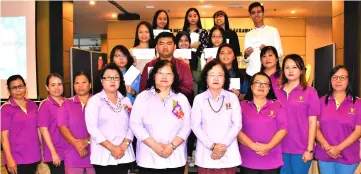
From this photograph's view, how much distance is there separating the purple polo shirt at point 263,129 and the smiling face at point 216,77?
0.99 ft

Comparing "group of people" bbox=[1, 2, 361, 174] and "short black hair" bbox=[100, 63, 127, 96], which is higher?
"short black hair" bbox=[100, 63, 127, 96]

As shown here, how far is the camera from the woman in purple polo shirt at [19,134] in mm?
3189

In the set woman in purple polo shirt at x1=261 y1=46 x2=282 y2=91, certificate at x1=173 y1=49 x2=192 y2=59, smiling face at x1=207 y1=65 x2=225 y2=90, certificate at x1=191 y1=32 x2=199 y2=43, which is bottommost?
smiling face at x1=207 y1=65 x2=225 y2=90

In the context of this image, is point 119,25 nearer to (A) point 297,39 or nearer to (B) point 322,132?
(A) point 297,39

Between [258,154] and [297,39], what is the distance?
9.06 m

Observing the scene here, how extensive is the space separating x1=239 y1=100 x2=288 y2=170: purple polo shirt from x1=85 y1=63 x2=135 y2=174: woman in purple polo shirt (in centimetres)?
88

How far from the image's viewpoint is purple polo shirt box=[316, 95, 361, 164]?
10.2ft

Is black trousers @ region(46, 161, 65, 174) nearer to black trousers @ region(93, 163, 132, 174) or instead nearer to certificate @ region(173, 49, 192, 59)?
black trousers @ region(93, 163, 132, 174)

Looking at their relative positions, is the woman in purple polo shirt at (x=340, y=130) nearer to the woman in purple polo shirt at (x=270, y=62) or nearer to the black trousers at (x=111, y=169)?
the woman in purple polo shirt at (x=270, y=62)

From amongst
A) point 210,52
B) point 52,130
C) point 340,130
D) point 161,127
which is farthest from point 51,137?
point 340,130

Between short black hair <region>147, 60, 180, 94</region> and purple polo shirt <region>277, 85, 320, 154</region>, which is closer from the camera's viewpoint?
short black hair <region>147, 60, 180, 94</region>

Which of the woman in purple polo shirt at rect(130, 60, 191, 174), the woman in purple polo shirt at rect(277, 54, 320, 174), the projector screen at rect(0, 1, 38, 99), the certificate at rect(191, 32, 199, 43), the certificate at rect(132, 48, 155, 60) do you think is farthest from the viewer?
the projector screen at rect(0, 1, 38, 99)

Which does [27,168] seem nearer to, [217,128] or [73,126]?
[73,126]

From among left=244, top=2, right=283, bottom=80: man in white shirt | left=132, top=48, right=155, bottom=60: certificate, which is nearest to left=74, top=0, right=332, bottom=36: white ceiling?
left=244, top=2, right=283, bottom=80: man in white shirt
